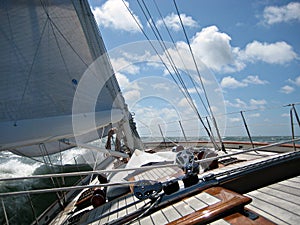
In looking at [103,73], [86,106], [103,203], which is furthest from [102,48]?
[103,203]

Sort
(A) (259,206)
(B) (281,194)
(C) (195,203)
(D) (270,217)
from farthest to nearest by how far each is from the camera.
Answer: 1. (B) (281,194)
2. (A) (259,206)
3. (C) (195,203)
4. (D) (270,217)

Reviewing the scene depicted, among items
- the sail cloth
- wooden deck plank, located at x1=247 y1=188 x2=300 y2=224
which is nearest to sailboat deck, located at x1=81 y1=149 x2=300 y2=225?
wooden deck plank, located at x1=247 y1=188 x2=300 y2=224

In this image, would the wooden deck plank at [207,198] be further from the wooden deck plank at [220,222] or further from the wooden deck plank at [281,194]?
the wooden deck plank at [281,194]

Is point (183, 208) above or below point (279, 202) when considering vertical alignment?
above

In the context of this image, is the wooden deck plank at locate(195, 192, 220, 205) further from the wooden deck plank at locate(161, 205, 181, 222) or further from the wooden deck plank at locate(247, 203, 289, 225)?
the wooden deck plank at locate(247, 203, 289, 225)

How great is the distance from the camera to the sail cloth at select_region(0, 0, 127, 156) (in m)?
3.43

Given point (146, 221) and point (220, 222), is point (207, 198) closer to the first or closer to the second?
point (220, 222)

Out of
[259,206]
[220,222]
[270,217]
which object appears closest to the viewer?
[220,222]

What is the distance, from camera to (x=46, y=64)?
13.3ft

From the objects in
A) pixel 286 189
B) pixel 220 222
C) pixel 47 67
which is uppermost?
pixel 47 67

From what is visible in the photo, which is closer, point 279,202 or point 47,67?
point 279,202

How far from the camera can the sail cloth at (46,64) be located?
3432 mm

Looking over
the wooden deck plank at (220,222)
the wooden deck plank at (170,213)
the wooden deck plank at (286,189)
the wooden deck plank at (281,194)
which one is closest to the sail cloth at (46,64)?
the wooden deck plank at (170,213)

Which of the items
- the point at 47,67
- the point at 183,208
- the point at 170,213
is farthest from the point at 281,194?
the point at 47,67
